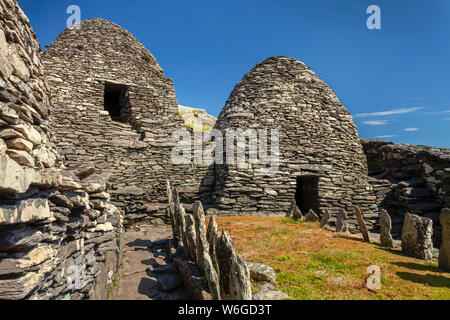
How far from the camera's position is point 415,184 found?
13320 mm

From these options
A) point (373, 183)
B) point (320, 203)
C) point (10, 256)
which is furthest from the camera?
point (373, 183)

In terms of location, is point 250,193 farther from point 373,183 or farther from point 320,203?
point 373,183

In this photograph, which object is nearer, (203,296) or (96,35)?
(203,296)

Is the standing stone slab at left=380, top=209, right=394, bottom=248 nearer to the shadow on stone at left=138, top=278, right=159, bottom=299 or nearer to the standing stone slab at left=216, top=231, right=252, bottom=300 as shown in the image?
the standing stone slab at left=216, top=231, right=252, bottom=300

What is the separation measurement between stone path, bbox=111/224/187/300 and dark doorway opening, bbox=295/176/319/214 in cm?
803

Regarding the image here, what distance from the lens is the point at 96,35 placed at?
40.7 feet

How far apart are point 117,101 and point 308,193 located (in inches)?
492

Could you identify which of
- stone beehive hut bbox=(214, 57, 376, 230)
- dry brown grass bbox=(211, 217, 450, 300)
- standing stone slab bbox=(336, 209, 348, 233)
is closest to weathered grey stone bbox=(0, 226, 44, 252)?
dry brown grass bbox=(211, 217, 450, 300)

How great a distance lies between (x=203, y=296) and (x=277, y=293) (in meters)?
1.31

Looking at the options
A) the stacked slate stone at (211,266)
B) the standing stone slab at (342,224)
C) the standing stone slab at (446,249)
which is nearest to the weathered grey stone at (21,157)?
the stacked slate stone at (211,266)

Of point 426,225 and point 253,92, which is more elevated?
point 253,92

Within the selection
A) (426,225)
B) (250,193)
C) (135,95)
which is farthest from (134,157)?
(426,225)

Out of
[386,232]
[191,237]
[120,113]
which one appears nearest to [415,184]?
[386,232]

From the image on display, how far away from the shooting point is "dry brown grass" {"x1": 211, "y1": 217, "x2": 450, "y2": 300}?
401 cm
